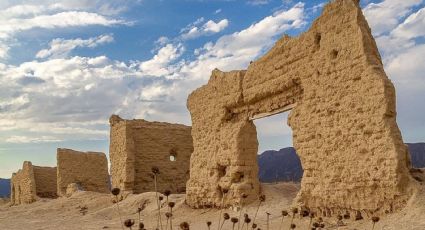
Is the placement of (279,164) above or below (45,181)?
above

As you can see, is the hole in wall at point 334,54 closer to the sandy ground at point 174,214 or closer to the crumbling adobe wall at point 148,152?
the sandy ground at point 174,214

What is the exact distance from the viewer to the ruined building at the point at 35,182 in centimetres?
2220

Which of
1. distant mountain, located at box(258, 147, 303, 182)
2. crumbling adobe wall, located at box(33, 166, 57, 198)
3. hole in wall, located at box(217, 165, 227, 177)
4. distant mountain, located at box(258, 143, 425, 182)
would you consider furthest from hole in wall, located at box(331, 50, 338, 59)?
distant mountain, located at box(258, 147, 303, 182)

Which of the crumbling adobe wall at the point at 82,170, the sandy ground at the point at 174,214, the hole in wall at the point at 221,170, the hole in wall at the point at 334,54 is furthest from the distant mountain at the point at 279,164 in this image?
the hole in wall at the point at 334,54

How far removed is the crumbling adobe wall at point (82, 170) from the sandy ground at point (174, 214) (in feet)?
8.62

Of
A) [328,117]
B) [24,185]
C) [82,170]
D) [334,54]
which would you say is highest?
[334,54]

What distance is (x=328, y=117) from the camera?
320 inches

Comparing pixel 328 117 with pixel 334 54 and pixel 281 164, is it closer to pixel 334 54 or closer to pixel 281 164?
pixel 334 54

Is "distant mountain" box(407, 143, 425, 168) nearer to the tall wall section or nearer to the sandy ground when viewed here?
the tall wall section

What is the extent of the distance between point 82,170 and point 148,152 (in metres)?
5.11

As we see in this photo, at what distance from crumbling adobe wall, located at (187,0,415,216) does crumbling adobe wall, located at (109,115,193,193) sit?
6.10 m

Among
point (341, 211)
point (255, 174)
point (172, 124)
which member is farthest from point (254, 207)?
point (172, 124)

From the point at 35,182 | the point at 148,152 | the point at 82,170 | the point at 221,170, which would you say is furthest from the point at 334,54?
the point at 35,182

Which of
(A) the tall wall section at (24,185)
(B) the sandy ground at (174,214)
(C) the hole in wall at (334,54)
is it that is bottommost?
(B) the sandy ground at (174,214)
